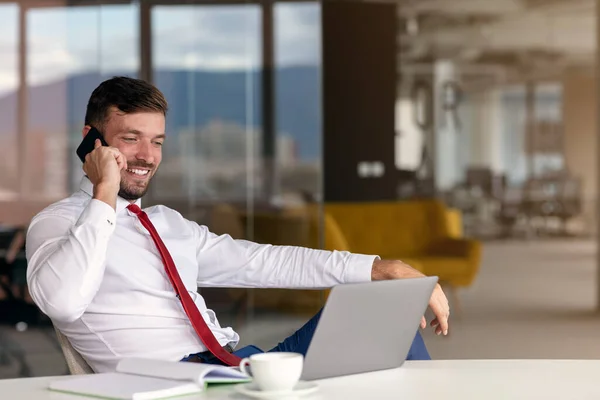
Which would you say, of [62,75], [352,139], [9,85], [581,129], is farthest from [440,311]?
[581,129]

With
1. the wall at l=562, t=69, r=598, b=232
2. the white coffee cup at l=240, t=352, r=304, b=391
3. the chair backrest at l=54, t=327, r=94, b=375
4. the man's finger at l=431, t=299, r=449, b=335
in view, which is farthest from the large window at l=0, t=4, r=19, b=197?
the wall at l=562, t=69, r=598, b=232

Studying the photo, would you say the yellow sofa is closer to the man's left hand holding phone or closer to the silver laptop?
the man's left hand holding phone

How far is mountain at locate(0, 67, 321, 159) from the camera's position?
248 inches

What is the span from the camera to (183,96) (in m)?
6.54

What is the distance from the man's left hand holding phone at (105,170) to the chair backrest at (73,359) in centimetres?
38

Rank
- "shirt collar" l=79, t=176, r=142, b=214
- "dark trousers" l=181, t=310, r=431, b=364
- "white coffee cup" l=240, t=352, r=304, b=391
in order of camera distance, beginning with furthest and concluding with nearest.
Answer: "shirt collar" l=79, t=176, r=142, b=214
"dark trousers" l=181, t=310, r=431, b=364
"white coffee cup" l=240, t=352, r=304, b=391

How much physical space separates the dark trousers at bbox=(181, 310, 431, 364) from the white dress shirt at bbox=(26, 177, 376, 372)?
0.03m

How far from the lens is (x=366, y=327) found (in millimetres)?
1806

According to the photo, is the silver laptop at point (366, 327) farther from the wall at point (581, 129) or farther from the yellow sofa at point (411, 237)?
the wall at point (581, 129)

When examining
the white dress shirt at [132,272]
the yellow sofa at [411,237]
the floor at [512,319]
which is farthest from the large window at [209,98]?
the white dress shirt at [132,272]

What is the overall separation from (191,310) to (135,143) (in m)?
0.47

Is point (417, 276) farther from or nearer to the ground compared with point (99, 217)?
nearer to the ground

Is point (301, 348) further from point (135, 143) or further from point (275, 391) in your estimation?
point (275, 391)

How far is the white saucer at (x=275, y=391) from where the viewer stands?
1.67 metres
